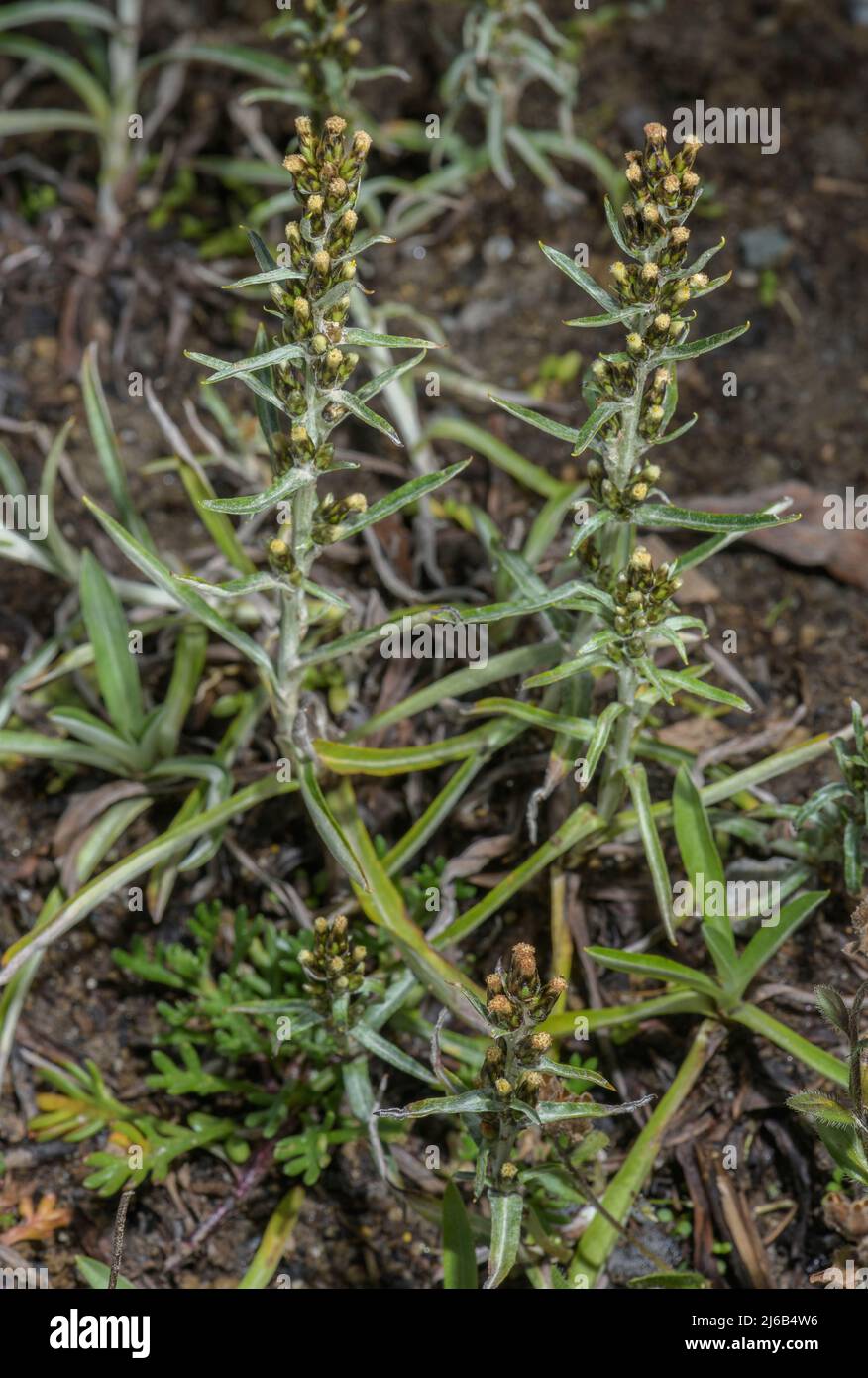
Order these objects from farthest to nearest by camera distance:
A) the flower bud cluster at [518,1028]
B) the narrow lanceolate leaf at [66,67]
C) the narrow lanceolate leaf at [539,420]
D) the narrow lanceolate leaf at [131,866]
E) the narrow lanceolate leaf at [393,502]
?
the narrow lanceolate leaf at [66,67], the narrow lanceolate leaf at [131,866], the narrow lanceolate leaf at [393,502], the narrow lanceolate leaf at [539,420], the flower bud cluster at [518,1028]

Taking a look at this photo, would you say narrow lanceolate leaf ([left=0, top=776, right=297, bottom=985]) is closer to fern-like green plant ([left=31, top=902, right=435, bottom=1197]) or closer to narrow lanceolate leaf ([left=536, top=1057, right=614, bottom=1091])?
fern-like green plant ([left=31, top=902, right=435, bottom=1197])

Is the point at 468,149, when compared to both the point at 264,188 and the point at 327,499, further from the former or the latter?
the point at 327,499

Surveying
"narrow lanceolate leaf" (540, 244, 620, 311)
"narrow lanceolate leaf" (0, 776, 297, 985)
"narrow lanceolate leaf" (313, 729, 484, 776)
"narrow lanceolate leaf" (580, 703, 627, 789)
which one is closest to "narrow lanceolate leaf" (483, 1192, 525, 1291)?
"narrow lanceolate leaf" (580, 703, 627, 789)

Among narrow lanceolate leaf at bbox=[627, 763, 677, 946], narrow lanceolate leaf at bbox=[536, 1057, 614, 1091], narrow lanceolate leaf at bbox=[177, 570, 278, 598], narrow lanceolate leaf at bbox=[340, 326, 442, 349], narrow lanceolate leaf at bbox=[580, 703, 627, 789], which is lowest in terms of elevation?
narrow lanceolate leaf at bbox=[536, 1057, 614, 1091]

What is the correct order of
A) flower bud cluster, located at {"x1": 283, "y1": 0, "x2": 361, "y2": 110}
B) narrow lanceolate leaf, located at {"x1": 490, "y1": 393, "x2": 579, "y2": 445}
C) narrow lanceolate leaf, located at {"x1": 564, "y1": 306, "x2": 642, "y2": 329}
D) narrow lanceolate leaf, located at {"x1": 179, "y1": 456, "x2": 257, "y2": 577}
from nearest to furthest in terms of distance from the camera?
narrow lanceolate leaf, located at {"x1": 564, "y1": 306, "x2": 642, "y2": 329} → narrow lanceolate leaf, located at {"x1": 490, "y1": 393, "x2": 579, "y2": 445} → narrow lanceolate leaf, located at {"x1": 179, "y1": 456, "x2": 257, "y2": 577} → flower bud cluster, located at {"x1": 283, "y1": 0, "x2": 361, "y2": 110}

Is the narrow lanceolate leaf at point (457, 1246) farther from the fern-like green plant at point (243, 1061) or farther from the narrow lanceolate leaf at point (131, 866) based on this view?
the narrow lanceolate leaf at point (131, 866)

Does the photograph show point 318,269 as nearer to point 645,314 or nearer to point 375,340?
point 375,340

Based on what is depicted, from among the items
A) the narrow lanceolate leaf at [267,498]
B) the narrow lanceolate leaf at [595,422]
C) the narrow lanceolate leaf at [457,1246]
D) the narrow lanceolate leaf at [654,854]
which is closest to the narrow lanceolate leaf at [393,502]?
the narrow lanceolate leaf at [267,498]
